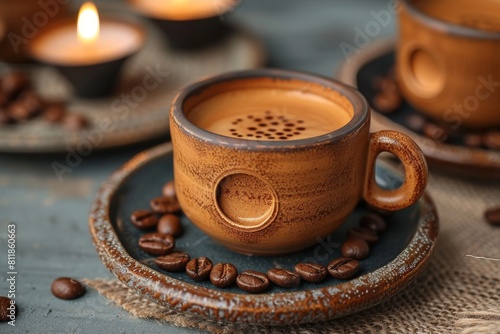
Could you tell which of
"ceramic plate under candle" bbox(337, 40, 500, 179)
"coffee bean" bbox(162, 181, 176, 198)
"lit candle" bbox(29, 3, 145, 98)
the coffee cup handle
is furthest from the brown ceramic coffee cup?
"lit candle" bbox(29, 3, 145, 98)

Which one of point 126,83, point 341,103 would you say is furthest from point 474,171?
point 126,83

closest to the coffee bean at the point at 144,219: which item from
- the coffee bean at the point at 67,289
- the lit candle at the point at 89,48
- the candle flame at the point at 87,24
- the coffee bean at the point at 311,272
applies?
the coffee bean at the point at 67,289

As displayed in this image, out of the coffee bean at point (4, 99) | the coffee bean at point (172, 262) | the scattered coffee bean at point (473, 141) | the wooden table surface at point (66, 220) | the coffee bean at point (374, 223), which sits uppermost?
the coffee bean at point (172, 262)

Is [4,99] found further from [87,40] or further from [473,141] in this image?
[473,141]

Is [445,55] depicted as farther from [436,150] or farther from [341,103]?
[341,103]

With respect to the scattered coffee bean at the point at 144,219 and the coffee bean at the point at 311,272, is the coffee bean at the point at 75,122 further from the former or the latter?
the coffee bean at the point at 311,272

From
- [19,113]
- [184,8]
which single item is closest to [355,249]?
[19,113]
